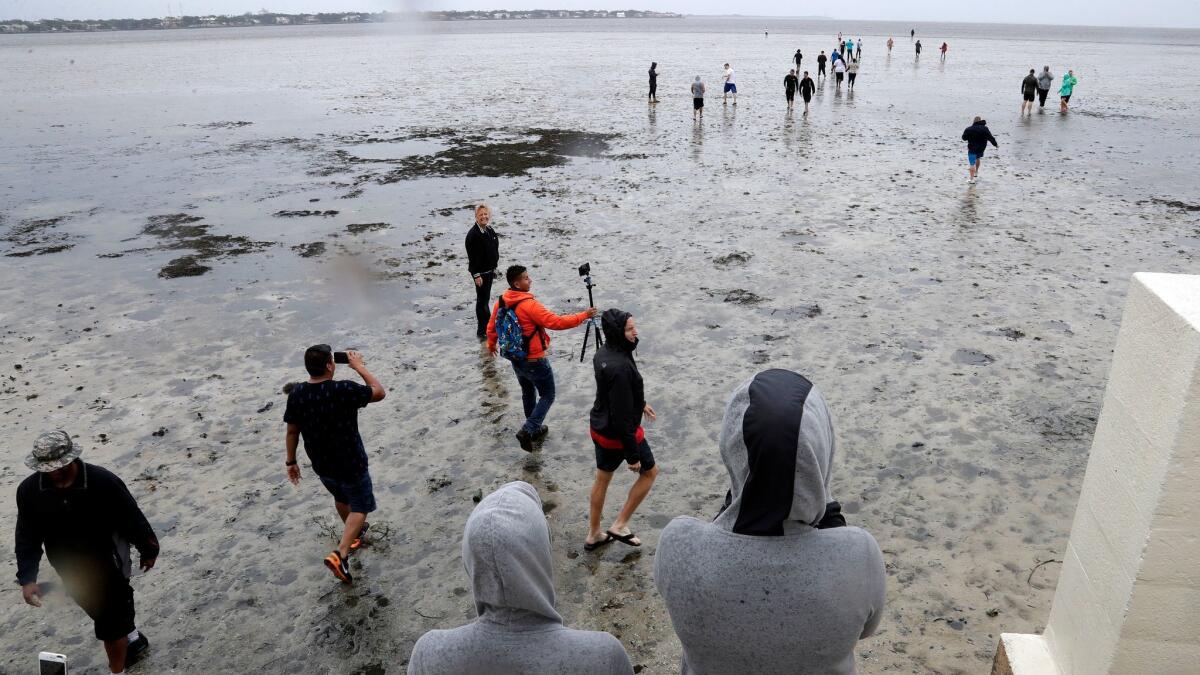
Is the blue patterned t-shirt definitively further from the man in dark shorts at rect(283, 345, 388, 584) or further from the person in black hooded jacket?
the person in black hooded jacket

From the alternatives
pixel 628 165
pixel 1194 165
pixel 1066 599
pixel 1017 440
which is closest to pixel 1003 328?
pixel 1017 440

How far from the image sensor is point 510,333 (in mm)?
6398

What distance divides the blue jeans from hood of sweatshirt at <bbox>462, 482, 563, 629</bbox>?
4350 mm

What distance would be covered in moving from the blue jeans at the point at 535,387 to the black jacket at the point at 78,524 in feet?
10.3

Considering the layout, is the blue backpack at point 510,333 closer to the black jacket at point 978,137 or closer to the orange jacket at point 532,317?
the orange jacket at point 532,317

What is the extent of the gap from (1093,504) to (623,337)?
2776mm

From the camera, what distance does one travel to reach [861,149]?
19.4 meters

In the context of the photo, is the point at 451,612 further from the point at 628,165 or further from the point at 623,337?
the point at 628,165

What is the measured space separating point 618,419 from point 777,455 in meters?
3.04

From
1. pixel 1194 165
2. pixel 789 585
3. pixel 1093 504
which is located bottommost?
pixel 1194 165

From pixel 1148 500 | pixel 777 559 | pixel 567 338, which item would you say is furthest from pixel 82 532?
pixel 567 338

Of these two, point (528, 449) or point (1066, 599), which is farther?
point (528, 449)

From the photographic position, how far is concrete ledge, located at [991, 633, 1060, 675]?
3.03 meters

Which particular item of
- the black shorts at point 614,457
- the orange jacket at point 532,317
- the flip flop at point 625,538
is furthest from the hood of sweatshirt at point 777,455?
the orange jacket at point 532,317
